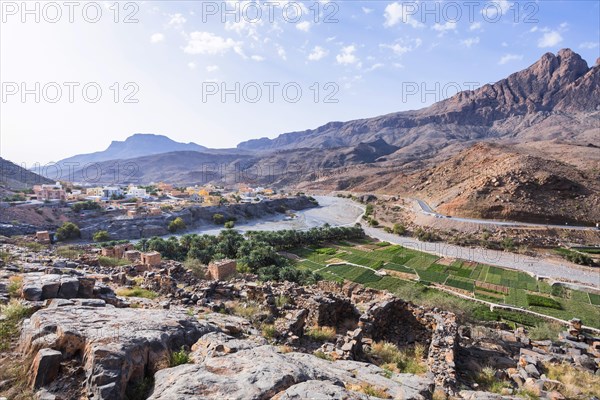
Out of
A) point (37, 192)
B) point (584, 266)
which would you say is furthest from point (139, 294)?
point (37, 192)

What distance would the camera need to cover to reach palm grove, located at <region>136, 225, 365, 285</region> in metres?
23.2

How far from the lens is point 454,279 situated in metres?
28.3

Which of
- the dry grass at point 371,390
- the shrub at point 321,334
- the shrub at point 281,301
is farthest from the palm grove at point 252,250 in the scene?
the dry grass at point 371,390

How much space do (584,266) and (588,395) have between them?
1275 inches

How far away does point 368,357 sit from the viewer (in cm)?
866

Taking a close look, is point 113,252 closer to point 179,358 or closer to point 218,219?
point 179,358

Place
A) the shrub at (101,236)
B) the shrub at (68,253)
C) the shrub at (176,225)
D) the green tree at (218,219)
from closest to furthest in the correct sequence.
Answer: the shrub at (68,253) → the shrub at (101,236) → the shrub at (176,225) → the green tree at (218,219)

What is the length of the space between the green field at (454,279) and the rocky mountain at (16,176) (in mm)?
72258

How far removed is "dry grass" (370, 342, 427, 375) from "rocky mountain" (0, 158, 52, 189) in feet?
280

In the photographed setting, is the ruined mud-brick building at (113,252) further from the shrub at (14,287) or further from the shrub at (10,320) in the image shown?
the shrub at (10,320)

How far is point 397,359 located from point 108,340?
25.2 feet

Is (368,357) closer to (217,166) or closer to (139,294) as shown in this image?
(139,294)

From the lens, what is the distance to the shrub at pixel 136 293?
10578mm

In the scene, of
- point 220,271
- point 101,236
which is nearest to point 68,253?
point 220,271
